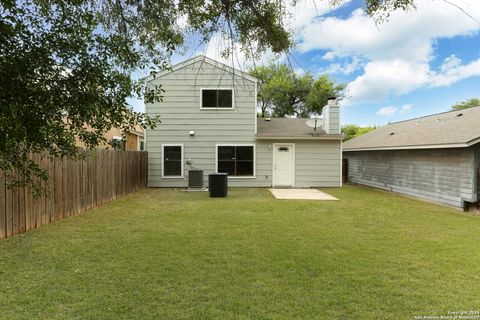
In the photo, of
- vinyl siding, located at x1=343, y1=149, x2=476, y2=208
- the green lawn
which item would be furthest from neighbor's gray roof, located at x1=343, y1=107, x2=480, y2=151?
the green lawn

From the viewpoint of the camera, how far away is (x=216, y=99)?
506 inches

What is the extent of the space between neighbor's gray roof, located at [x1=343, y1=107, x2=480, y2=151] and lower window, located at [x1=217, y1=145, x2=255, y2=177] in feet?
18.1

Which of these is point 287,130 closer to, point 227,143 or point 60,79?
point 227,143

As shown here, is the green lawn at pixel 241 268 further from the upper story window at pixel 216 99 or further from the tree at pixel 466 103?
the tree at pixel 466 103

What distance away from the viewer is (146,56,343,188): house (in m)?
12.9

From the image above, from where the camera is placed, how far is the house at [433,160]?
8.54m

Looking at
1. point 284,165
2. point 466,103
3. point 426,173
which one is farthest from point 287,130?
point 466,103

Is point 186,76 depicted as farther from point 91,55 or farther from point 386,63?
point 91,55

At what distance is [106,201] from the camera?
9008 millimetres

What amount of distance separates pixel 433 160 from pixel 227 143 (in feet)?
24.6

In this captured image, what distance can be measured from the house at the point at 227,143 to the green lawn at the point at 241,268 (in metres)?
6.06

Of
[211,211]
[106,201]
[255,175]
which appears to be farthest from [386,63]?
[106,201]

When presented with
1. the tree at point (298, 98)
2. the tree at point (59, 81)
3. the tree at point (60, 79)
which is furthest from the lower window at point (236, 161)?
the tree at point (298, 98)

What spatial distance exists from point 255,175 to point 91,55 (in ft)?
35.7
